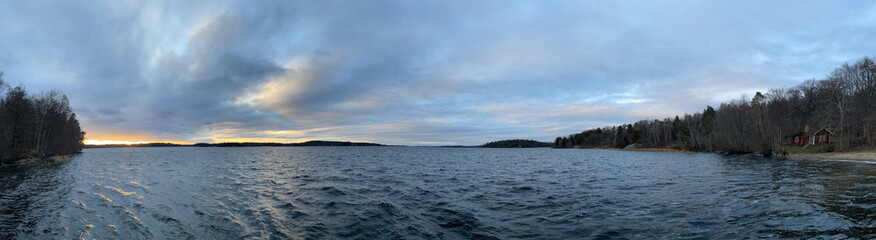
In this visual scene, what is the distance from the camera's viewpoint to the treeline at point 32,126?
1966 inches

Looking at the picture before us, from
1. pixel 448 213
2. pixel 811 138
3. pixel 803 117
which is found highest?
pixel 803 117

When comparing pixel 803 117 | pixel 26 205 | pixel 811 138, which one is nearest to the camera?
pixel 26 205

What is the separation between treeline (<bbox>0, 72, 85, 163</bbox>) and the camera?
49938 mm

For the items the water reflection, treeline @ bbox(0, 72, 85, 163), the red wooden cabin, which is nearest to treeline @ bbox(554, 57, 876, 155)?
the red wooden cabin

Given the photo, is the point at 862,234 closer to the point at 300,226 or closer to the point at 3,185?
the point at 300,226

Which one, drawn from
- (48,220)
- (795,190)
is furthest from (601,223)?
(48,220)

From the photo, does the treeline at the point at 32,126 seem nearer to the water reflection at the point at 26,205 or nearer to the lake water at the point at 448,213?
the water reflection at the point at 26,205

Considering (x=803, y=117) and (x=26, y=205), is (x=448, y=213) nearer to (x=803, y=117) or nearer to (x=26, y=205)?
(x=26, y=205)

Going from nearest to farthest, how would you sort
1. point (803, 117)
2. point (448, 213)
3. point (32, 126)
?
point (448, 213), point (32, 126), point (803, 117)

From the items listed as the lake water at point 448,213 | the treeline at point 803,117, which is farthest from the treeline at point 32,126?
the treeline at point 803,117

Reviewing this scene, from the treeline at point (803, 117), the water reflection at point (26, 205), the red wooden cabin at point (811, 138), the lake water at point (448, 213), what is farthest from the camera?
the red wooden cabin at point (811, 138)

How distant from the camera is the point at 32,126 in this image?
201 ft

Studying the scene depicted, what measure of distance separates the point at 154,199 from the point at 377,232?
14485 mm

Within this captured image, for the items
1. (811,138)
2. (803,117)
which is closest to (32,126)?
(811,138)
